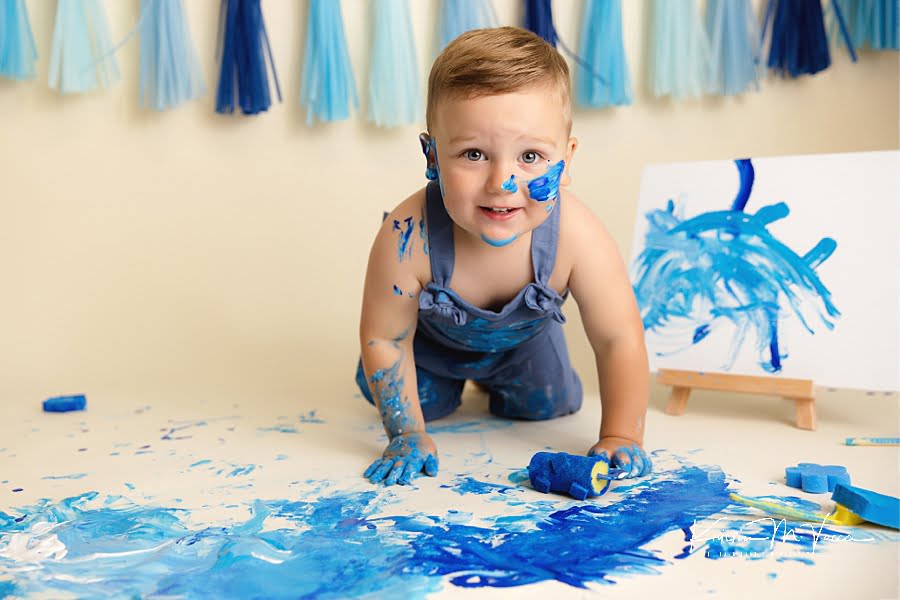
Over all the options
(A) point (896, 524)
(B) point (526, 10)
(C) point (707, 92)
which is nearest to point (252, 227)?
(B) point (526, 10)

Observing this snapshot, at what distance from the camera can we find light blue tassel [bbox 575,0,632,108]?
7.54ft

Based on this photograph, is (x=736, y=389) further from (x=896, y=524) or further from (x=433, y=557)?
(x=433, y=557)

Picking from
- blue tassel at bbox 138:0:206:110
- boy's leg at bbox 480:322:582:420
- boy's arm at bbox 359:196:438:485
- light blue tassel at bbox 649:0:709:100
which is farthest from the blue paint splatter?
light blue tassel at bbox 649:0:709:100

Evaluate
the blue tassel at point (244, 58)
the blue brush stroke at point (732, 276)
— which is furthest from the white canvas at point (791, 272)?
the blue tassel at point (244, 58)

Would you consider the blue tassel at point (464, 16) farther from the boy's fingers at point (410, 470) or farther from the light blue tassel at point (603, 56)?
the boy's fingers at point (410, 470)

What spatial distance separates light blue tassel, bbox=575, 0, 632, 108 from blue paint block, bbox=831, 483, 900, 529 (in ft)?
4.32

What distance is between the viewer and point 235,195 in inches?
93.7

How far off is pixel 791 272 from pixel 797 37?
79cm

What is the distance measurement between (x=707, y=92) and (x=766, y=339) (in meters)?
0.81

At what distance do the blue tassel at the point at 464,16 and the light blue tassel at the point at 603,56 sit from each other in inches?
9.2

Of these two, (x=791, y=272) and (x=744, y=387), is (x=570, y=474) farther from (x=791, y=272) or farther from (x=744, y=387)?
(x=791, y=272)

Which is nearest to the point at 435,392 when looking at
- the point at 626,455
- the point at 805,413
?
the point at 626,455

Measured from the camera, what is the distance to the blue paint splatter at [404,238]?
60.8 inches

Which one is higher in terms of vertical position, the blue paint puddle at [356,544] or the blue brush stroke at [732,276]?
the blue brush stroke at [732,276]
